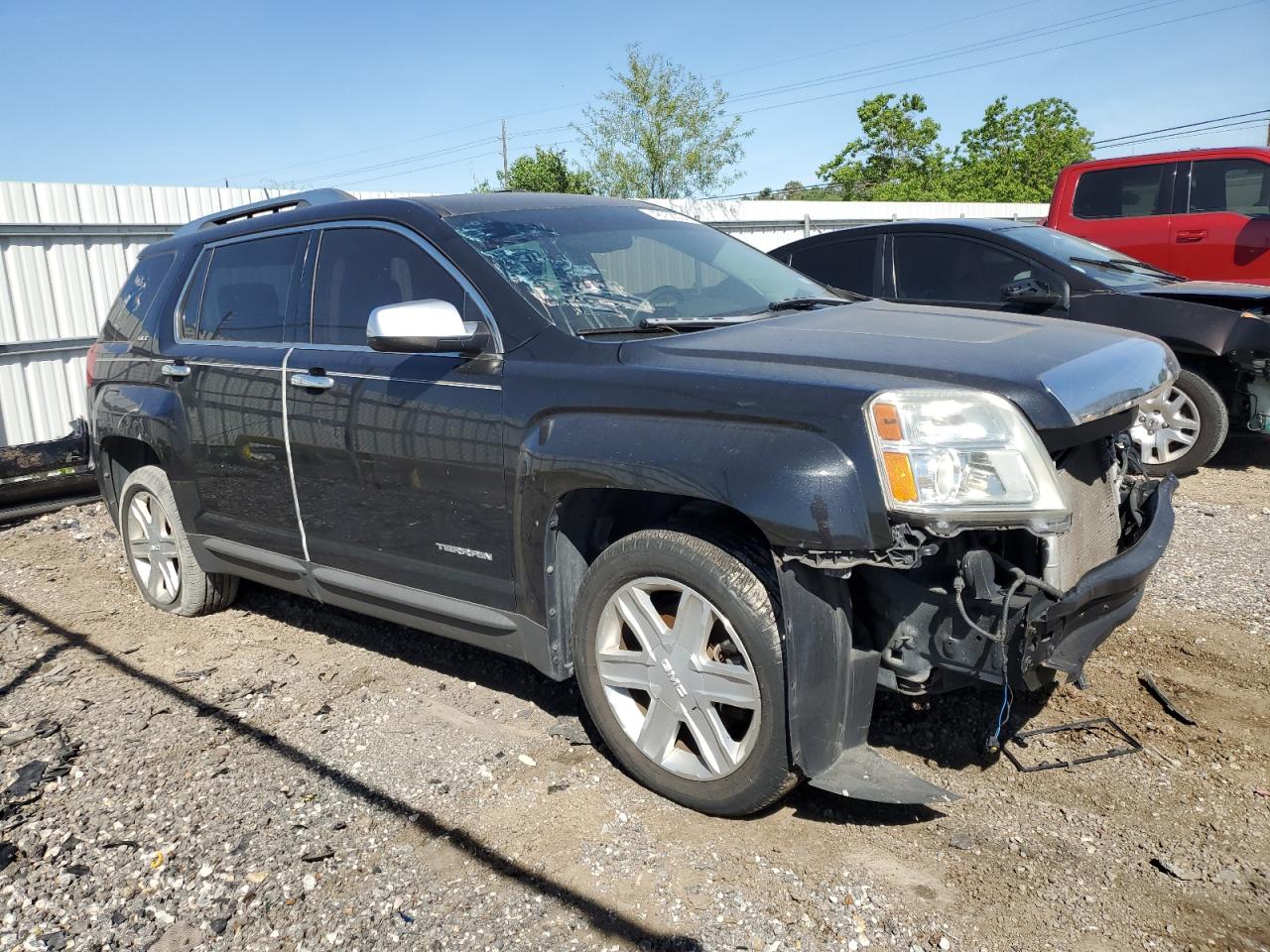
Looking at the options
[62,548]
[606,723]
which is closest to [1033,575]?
[606,723]

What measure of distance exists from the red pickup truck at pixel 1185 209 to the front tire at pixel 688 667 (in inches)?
288

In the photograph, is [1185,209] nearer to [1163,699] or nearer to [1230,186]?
[1230,186]

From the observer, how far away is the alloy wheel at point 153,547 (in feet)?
16.6

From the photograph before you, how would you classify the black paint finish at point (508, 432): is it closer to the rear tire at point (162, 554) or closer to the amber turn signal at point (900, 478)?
the amber turn signal at point (900, 478)

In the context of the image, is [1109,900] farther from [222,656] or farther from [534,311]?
[222,656]

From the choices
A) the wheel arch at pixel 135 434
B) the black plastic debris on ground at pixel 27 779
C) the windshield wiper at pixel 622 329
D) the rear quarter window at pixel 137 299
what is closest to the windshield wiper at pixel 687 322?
the windshield wiper at pixel 622 329

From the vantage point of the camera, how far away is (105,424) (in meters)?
5.14

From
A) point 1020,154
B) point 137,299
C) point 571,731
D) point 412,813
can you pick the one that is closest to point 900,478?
point 571,731

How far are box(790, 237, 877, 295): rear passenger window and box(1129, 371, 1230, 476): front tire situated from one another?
2116 millimetres

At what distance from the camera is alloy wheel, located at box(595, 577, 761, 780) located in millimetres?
2801

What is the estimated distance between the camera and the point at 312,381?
3828 mm

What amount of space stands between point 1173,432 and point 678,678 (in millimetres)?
5303

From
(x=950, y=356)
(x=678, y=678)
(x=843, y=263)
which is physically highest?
(x=843, y=263)

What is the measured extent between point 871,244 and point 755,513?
5.05 meters
